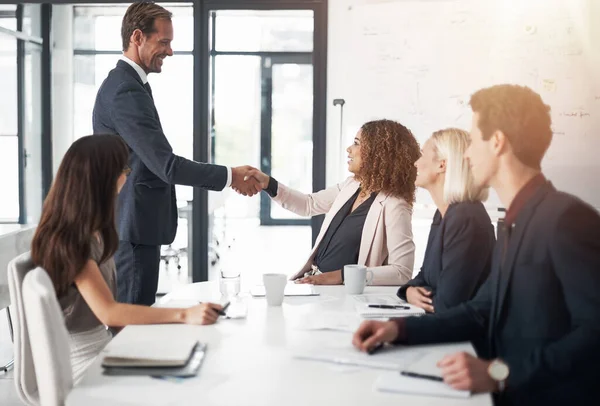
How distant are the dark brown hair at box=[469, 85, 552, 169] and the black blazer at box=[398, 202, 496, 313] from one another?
480 millimetres

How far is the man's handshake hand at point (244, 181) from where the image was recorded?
3.24m

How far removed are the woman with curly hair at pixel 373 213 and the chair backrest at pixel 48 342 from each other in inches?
49.0

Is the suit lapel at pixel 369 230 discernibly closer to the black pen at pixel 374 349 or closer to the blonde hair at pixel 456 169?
the blonde hair at pixel 456 169

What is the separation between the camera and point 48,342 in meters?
1.45

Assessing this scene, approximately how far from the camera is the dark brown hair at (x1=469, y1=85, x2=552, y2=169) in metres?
1.48

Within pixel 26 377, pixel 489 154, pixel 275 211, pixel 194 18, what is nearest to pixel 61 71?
pixel 194 18

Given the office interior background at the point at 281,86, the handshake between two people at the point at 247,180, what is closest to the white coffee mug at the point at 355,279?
the handshake between two people at the point at 247,180

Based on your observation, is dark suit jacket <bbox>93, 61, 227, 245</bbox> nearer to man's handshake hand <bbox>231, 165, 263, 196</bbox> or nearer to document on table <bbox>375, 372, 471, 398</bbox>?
man's handshake hand <bbox>231, 165, 263, 196</bbox>

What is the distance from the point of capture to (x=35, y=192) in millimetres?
5578

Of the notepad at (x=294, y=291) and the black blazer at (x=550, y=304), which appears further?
the notepad at (x=294, y=291)

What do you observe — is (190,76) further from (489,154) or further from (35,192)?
(489,154)

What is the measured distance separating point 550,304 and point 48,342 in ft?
3.31

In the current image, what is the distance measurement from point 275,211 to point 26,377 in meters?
3.51

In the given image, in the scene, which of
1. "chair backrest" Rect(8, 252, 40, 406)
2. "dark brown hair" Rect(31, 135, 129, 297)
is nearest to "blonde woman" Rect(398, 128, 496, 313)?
"dark brown hair" Rect(31, 135, 129, 297)
